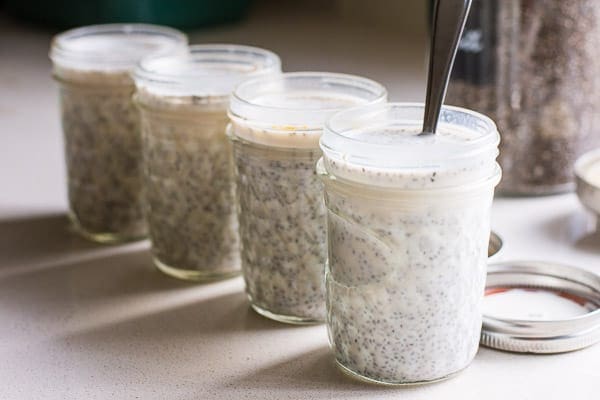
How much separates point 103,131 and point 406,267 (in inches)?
19.3

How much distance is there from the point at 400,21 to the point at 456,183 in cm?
150

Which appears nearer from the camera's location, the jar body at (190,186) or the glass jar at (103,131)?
the jar body at (190,186)

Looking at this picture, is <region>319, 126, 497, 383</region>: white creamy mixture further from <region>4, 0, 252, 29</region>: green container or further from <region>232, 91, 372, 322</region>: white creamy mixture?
<region>4, 0, 252, 29</region>: green container

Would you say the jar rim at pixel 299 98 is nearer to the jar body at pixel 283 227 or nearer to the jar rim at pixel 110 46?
the jar body at pixel 283 227

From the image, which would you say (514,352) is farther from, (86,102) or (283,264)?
(86,102)

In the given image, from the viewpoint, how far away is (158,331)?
99 cm

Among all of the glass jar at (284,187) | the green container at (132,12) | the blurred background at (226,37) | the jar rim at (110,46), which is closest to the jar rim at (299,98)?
the glass jar at (284,187)

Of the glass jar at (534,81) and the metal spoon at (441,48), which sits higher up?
the metal spoon at (441,48)

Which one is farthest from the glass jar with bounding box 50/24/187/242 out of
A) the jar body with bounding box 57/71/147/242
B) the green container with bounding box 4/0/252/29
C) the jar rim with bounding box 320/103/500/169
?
the green container with bounding box 4/0/252/29

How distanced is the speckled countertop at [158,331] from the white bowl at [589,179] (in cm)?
4

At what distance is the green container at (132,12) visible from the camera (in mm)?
2225

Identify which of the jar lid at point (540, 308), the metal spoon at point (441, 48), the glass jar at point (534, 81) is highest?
the metal spoon at point (441, 48)

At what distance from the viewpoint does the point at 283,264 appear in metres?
0.96

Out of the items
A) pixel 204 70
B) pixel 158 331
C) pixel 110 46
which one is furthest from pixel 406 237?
pixel 110 46
